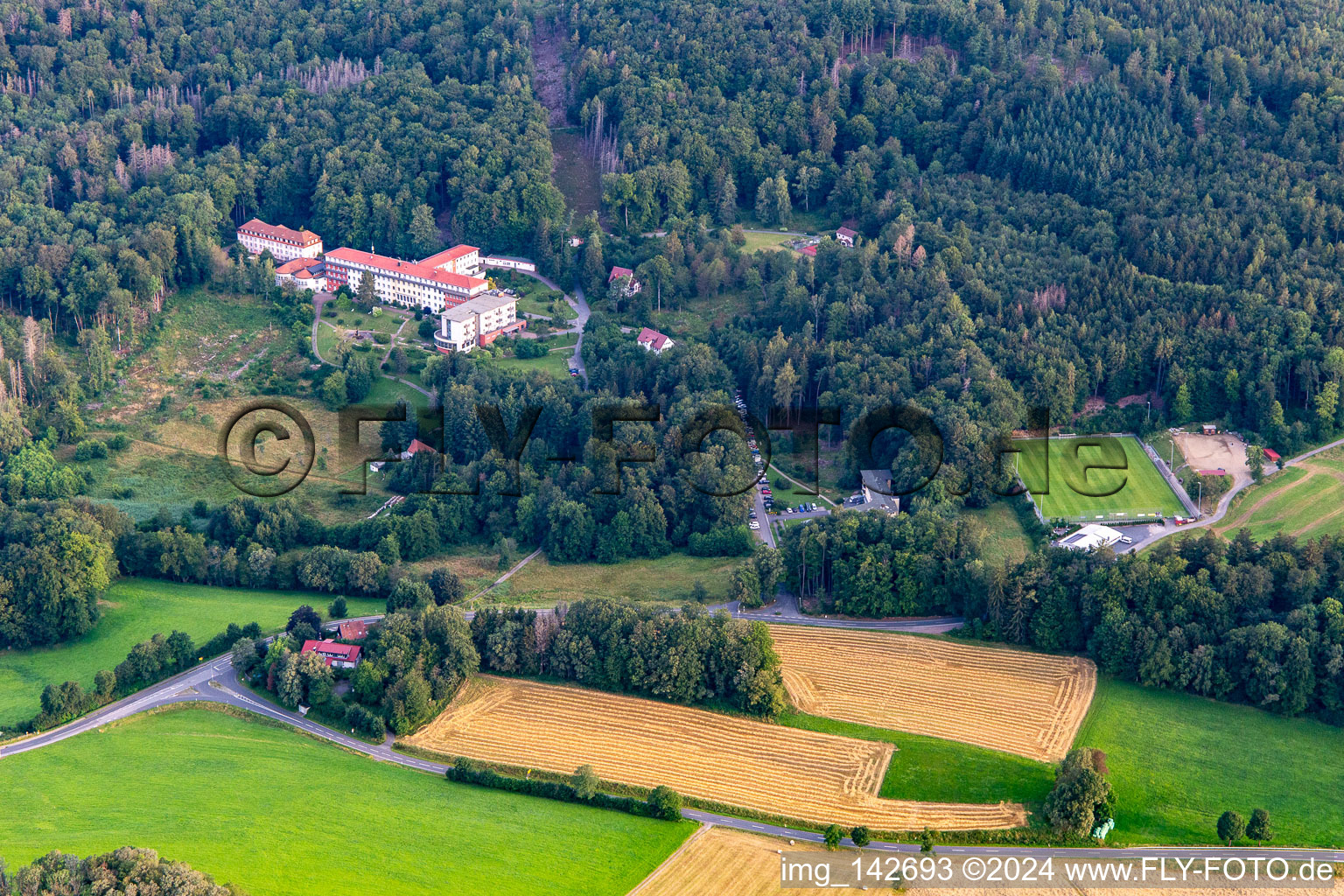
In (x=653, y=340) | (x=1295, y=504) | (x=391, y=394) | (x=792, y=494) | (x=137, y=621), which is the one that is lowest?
(x=137, y=621)

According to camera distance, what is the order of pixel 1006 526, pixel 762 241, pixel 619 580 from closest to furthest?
pixel 619 580 → pixel 1006 526 → pixel 762 241

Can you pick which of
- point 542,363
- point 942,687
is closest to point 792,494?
point 942,687

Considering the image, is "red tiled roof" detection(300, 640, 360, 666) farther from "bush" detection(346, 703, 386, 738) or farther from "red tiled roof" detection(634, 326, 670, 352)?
"red tiled roof" detection(634, 326, 670, 352)

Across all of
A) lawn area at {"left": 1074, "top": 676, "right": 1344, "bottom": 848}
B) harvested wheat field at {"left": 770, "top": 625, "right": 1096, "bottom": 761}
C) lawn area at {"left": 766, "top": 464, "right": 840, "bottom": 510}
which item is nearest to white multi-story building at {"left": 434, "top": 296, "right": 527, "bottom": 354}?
lawn area at {"left": 766, "top": 464, "right": 840, "bottom": 510}

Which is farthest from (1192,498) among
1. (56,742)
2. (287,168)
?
(287,168)

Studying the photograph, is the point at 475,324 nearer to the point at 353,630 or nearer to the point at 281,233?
the point at 281,233

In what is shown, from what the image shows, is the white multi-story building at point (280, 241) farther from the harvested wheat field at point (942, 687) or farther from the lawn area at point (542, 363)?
the harvested wheat field at point (942, 687)

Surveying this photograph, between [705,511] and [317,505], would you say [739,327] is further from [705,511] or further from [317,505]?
[317,505]

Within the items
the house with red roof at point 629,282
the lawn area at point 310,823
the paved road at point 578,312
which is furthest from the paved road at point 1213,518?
the house with red roof at point 629,282
